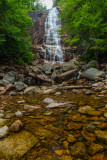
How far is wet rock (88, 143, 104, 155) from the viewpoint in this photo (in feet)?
3.53

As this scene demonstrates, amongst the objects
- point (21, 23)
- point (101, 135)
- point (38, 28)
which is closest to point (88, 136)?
point (101, 135)

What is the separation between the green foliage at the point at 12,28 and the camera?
6.54 metres

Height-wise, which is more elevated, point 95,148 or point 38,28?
point 38,28

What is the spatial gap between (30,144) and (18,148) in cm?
14

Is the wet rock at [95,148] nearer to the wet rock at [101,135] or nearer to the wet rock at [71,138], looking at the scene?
the wet rock at [101,135]

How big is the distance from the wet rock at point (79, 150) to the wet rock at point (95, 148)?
0.20ft

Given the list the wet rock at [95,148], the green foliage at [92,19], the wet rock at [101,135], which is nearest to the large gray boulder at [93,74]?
the green foliage at [92,19]

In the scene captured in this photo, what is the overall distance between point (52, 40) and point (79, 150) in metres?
22.5

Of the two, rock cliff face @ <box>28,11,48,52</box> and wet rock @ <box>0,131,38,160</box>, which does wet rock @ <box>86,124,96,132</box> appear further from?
rock cliff face @ <box>28,11,48,52</box>

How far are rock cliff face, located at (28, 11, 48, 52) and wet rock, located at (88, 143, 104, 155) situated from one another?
19798 millimetres

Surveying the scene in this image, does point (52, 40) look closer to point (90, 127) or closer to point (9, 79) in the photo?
point (9, 79)

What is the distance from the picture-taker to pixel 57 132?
152cm

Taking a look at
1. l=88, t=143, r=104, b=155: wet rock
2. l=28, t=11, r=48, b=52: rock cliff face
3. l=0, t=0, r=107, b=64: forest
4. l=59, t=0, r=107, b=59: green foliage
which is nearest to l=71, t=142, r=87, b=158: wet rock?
l=88, t=143, r=104, b=155: wet rock

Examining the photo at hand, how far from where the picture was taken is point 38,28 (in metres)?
24.8
